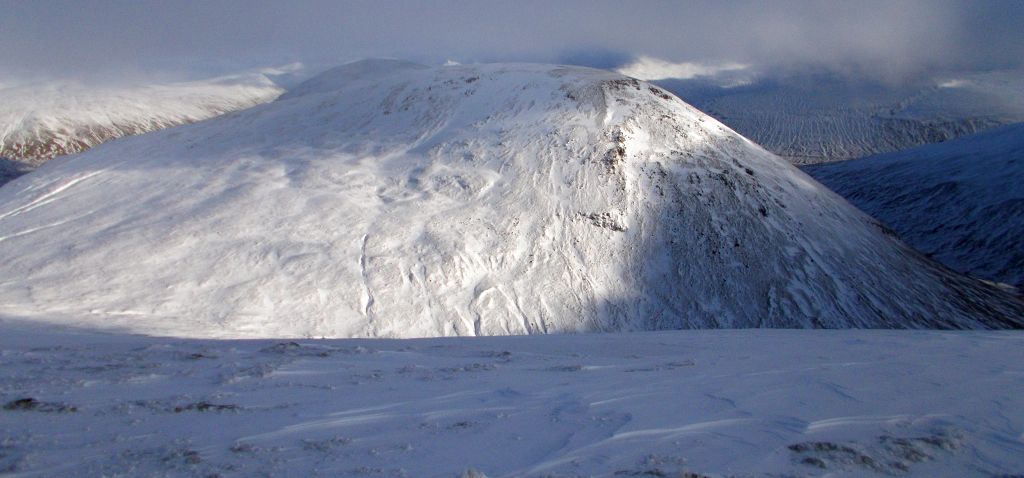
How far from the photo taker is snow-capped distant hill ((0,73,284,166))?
4648 inches

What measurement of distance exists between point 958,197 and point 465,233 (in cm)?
3176

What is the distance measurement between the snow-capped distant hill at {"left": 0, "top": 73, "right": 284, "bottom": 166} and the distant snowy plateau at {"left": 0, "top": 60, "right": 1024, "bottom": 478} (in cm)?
11305

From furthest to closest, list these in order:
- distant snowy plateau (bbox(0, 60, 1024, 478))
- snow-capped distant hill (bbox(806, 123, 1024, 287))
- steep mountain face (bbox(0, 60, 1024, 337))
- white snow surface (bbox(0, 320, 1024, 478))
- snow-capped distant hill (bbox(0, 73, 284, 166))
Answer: snow-capped distant hill (bbox(0, 73, 284, 166))
snow-capped distant hill (bbox(806, 123, 1024, 287))
steep mountain face (bbox(0, 60, 1024, 337))
distant snowy plateau (bbox(0, 60, 1024, 478))
white snow surface (bbox(0, 320, 1024, 478))

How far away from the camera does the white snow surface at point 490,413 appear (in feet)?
12.3

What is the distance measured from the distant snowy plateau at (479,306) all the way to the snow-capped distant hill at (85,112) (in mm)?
113054

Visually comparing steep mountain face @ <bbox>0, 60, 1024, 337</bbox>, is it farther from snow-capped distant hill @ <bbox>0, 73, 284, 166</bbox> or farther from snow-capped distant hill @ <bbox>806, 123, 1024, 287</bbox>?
snow-capped distant hill @ <bbox>0, 73, 284, 166</bbox>

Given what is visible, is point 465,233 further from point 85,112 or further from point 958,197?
point 85,112

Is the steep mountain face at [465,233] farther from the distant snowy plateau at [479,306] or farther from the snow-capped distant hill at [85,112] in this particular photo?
the snow-capped distant hill at [85,112]

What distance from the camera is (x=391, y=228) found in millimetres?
15852

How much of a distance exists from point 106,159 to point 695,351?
2042 centimetres

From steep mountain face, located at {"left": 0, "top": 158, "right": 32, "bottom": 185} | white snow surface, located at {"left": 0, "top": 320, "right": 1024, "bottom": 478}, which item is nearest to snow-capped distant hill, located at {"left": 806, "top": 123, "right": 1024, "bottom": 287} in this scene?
white snow surface, located at {"left": 0, "top": 320, "right": 1024, "bottom": 478}

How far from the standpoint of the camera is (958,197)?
34.8m

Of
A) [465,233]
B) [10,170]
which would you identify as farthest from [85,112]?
[465,233]

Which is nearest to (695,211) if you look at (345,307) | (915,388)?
(345,307)
